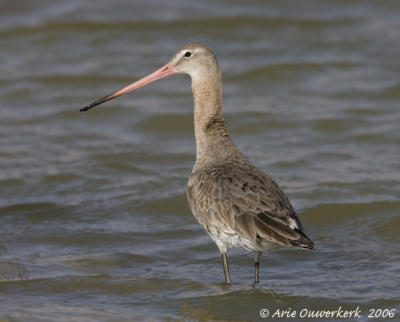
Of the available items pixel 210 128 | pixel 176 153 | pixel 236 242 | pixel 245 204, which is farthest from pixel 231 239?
pixel 176 153

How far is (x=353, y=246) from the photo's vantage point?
6.59 metres

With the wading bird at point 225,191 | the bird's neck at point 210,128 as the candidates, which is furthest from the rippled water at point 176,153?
the bird's neck at point 210,128

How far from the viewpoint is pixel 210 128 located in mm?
6305

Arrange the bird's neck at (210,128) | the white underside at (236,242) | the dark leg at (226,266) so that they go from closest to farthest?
the white underside at (236,242) < the dark leg at (226,266) < the bird's neck at (210,128)

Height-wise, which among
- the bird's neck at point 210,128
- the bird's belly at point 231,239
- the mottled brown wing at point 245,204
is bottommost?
the bird's belly at point 231,239

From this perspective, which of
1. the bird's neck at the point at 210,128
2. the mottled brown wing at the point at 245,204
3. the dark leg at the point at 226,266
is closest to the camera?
the mottled brown wing at the point at 245,204

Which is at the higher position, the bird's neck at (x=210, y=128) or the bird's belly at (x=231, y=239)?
the bird's neck at (x=210, y=128)

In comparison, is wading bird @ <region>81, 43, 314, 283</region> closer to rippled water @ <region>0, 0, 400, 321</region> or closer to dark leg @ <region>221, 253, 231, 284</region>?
dark leg @ <region>221, 253, 231, 284</region>

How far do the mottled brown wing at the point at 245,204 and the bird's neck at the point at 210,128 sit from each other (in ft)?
0.78

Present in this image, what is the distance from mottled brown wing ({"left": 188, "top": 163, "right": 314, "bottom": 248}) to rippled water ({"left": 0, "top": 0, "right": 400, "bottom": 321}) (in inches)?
24.0

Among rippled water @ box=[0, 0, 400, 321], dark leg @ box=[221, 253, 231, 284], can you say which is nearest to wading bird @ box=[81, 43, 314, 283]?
dark leg @ box=[221, 253, 231, 284]

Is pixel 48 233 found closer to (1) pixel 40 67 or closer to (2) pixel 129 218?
(2) pixel 129 218

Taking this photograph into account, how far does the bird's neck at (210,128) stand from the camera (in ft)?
20.1

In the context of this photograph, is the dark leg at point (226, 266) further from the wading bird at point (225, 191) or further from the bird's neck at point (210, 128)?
the bird's neck at point (210, 128)
